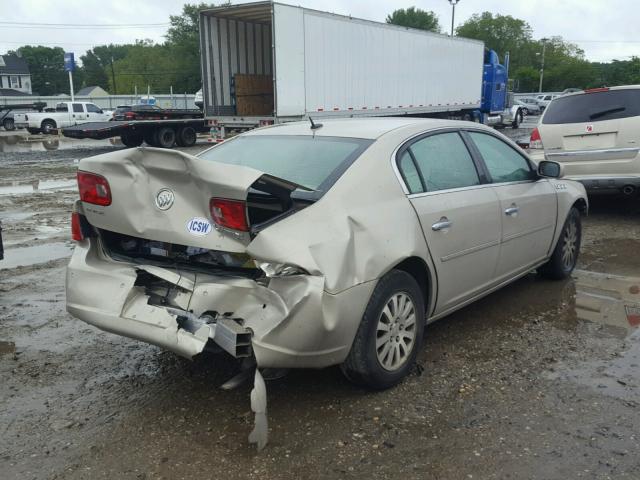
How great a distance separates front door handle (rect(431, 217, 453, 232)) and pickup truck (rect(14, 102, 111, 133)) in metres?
31.6

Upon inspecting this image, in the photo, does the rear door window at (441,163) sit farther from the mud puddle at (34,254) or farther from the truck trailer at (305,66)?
the truck trailer at (305,66)

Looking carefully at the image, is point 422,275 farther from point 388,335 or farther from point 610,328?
point 610,328

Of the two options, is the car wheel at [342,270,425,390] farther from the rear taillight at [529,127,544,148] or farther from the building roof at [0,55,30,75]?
the building roof at [0,55,30,75]

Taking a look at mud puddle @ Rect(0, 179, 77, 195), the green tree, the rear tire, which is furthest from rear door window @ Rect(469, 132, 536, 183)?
the green tree

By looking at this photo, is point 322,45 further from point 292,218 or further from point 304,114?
point 292,218

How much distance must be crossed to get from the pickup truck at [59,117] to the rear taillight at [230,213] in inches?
1252

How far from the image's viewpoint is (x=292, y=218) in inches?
123

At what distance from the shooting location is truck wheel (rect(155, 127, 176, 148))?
863 inches

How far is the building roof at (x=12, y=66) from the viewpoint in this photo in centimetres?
8938

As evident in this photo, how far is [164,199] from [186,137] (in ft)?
66.8

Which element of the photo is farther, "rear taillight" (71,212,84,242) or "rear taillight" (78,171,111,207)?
"rear taillight" (71,212,84,242)

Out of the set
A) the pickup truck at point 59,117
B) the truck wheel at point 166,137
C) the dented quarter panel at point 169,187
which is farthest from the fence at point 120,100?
the dented quarter panel at point 169,187

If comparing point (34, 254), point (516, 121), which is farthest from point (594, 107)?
point (516, 121)

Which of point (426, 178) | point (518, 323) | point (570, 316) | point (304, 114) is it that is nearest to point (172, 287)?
point (426, 178)
